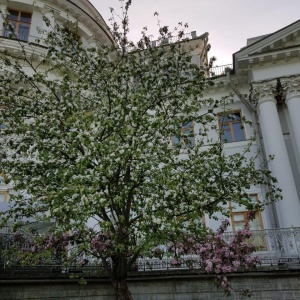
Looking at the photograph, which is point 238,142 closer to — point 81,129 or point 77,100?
point 77,100

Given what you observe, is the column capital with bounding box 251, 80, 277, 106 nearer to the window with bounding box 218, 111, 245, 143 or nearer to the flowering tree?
the window with bounding box 218, 111, 245, 143

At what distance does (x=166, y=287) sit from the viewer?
Answer: 10797 mm

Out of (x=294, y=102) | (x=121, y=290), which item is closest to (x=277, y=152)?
(x=294, y=102)

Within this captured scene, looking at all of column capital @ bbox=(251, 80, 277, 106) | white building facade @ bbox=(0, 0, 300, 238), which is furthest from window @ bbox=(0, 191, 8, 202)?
column capital @ bbox=(251, 80, 277, 106)

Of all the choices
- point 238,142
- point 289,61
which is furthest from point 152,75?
point 289,61

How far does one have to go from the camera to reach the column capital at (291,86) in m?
15.5

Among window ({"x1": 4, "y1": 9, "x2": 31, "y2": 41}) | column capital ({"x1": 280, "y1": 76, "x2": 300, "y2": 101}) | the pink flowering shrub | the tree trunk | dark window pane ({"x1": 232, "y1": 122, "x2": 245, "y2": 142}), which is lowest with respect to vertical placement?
the tree trunk

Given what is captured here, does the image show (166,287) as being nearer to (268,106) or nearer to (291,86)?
(268,106)

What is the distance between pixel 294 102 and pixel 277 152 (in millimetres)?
2605

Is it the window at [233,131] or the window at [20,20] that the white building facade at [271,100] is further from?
the window at [20,20]

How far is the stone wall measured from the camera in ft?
33.2

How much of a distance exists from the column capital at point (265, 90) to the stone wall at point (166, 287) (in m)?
7.99

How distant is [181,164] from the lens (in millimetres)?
8656

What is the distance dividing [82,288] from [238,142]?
9789 mm
